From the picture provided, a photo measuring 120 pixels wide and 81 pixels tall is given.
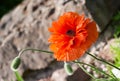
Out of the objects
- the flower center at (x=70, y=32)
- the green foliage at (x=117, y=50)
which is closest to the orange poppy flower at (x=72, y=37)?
the flower center at (x=70, y=32)

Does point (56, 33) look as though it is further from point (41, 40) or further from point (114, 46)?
point (41, 40)

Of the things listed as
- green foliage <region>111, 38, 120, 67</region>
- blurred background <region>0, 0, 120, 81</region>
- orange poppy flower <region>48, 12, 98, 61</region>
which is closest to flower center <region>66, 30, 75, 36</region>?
orange poppy flower <region>48, 12, 98, 61</region>

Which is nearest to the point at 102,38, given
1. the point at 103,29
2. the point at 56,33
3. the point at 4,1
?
the point at 103,29

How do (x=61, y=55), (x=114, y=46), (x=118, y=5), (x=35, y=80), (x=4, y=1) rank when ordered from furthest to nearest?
1. (x=4, y=1)
2. (x=118, y=5)
3. (x=35, y=80)
4. (x=114, y=46)
5. (x=61, y=55)

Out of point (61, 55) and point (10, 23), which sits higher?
point (61, 55)

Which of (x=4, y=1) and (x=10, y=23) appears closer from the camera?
(x=10, y=23)

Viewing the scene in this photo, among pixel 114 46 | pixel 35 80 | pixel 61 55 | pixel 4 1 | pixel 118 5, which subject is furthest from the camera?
pixel 4 1
